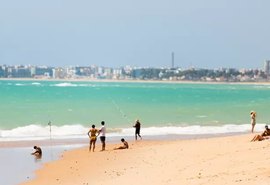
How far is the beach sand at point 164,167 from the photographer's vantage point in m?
14.1

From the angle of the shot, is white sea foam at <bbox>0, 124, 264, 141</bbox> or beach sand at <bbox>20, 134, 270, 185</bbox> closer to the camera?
beach sand at <bbox>20, 134, 270, 185</bbox>

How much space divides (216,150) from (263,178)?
8128mm

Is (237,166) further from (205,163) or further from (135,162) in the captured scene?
(135,162)

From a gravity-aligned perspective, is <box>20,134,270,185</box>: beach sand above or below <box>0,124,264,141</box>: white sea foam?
above

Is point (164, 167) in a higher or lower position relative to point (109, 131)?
higher

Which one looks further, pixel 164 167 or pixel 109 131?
pixel 109 131

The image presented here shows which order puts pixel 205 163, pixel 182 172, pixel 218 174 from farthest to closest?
pixel 205 163
pixel 182 172
pixel 218 174

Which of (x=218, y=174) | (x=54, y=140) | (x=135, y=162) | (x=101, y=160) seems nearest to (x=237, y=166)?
(x=218, y=174)

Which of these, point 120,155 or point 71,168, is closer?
point 71,168

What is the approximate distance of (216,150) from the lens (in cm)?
2100

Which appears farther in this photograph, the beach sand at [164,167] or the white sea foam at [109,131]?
the white sea foam at [109,131]

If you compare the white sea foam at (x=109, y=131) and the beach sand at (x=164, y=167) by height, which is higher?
the beach sand at (x=164, y=167)

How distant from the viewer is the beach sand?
14148 millimetres

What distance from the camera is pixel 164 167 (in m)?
18.0
